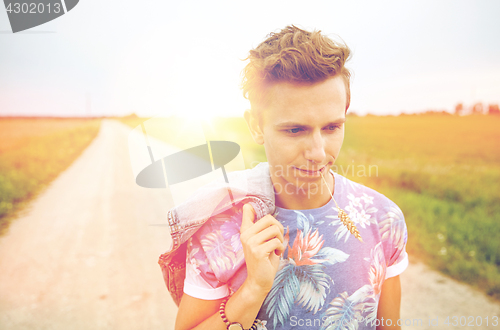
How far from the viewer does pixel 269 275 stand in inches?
41.8

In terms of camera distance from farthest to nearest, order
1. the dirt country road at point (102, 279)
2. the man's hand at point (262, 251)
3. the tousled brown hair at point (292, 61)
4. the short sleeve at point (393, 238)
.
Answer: the dirt country road at point (102, 279) → the short sleeve at point (393, 238) → the tousled brown hair at point (292, 61) → the man's hand at point (262, 251)

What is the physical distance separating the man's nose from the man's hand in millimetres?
377

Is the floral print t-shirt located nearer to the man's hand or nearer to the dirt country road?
the man's hand

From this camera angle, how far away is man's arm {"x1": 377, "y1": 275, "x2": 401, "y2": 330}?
4.92 feet

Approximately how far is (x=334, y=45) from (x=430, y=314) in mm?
3227

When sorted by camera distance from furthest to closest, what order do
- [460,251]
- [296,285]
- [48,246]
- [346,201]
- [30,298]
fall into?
[48,246] < [460,251] < [30,298] < [346,201] < [296,285]

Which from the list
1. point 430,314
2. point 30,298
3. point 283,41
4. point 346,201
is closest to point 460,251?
point 430,314

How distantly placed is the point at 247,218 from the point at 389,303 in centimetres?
104

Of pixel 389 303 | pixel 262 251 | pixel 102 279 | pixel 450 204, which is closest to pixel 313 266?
pixel 262 251

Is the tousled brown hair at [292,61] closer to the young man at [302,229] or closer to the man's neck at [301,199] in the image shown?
the young man at [302,229]

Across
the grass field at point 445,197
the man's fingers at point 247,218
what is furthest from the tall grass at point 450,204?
the man's fingers at point 247,218

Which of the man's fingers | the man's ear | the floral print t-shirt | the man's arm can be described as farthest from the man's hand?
the man's arm

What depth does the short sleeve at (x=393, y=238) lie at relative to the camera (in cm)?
145

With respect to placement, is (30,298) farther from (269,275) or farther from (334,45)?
(334,45)
